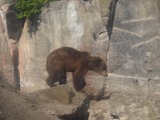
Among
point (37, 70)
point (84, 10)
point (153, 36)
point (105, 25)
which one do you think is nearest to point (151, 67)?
point (153, 36)

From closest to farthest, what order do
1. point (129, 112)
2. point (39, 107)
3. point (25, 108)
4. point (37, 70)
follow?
point (25, 108)
point (39, 107)
point (129, 112)
point (37, 70)

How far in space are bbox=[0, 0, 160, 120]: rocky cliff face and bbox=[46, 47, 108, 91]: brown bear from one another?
7.4 inches

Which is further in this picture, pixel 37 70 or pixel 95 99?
pixel 37 70

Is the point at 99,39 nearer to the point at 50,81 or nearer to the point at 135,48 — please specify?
the point at 135,48

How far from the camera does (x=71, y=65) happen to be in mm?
11383

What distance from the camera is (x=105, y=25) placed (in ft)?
35.0

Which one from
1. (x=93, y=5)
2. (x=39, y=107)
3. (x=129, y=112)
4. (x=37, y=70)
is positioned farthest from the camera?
(x=37, y=70)

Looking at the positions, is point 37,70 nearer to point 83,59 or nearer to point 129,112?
point 83,59

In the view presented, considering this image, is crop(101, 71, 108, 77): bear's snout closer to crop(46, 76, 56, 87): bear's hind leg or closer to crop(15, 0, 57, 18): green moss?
crop(46, 76, 56, 87): bear's hind leg

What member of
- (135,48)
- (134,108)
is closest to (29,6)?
(135,48)

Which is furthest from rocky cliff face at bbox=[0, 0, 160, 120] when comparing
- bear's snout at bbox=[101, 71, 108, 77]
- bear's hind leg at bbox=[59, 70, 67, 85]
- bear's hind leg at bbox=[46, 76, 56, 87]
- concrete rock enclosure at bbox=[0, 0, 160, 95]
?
bear's hind leg at bbox=[59, 70, 67, 85]

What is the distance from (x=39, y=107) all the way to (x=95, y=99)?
3.22 metres

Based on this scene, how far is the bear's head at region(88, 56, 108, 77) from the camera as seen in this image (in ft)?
35.7

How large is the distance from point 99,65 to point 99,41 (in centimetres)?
63
